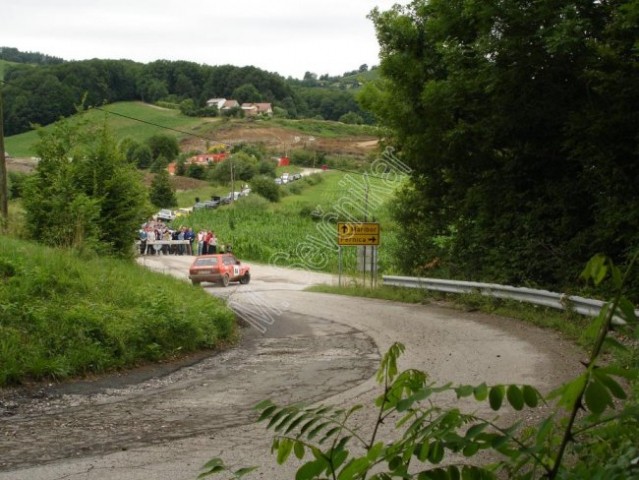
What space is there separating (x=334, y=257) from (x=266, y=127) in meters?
60.3

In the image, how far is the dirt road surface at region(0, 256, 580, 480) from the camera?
724cm

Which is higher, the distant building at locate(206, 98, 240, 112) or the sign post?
the distant building at locate(206, 98, 240, 112)

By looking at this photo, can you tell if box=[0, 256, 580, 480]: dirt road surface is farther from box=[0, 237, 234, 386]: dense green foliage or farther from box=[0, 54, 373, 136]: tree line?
box=[0, 54, 373, 136]: tree line

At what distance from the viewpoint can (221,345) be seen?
49.2ft

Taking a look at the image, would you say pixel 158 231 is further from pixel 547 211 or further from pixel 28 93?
pixel 547 211

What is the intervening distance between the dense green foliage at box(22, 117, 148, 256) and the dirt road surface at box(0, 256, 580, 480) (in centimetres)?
788

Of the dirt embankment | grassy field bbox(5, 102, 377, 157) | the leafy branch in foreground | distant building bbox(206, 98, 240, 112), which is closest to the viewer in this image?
the leafy branch in foreground

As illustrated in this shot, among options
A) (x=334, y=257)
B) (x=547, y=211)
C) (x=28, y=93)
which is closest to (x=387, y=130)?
(x=547, y=211)

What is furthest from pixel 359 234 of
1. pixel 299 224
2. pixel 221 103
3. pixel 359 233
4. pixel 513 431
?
pixel 221 103


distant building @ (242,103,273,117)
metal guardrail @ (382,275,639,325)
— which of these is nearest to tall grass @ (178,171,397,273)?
metal guardrail @ (382,275,639,325)

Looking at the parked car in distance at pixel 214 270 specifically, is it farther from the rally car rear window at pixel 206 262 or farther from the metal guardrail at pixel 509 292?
the metal guardrail at pixel 509 292

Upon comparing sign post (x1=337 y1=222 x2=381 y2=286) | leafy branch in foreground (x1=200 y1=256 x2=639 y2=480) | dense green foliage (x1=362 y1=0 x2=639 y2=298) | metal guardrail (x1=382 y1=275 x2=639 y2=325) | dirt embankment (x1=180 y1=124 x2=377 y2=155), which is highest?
dirt embankment (x1=180 y1=124 x2=377 y2=155)

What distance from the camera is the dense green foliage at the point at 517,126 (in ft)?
54.0

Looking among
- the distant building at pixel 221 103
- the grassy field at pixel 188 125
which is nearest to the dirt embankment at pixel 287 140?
the grassy field at pixel 188 125
